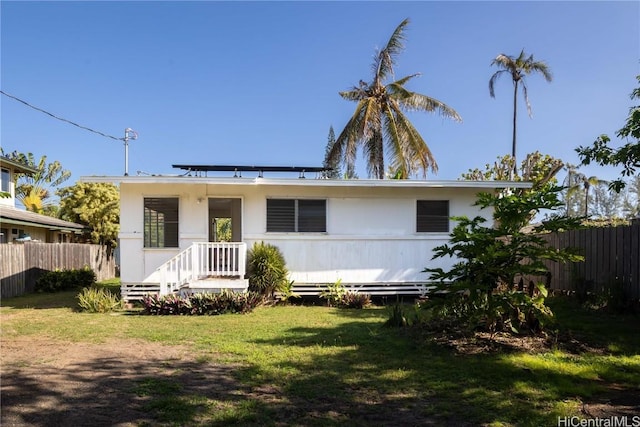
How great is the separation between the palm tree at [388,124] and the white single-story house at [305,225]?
467cm

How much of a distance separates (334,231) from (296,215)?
114 cm

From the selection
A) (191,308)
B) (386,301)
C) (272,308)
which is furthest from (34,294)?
(386,301)

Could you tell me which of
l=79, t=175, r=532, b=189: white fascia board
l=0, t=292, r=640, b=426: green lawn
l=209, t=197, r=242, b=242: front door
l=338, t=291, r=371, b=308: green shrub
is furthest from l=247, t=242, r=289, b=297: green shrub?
l=0, t=292, r=640, b=426: green lawn

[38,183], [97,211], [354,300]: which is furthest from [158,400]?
[38,183]

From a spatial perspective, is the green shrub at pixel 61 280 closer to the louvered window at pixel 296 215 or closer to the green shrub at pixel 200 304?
the green shrub at pixel 200 304

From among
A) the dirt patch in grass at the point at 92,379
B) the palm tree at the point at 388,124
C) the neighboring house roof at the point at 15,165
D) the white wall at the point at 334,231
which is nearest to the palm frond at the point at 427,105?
the palm tree at the point at 388,124

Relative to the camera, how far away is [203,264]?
10.9m

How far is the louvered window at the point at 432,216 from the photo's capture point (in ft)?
39.7

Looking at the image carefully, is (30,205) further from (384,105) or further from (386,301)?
(386,301)

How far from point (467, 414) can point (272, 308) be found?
23.9 feet

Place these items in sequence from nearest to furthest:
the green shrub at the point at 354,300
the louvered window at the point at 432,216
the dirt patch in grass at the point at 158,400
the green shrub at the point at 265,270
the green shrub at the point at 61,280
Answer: the dirt patch in grass at the point at 158,400, the green shrub at the point at 265,270, the green shrub at the point at 354,300, the louvered window at the point at 432,216, the green shrub at the point at 61,280

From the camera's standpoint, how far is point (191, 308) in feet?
31.4

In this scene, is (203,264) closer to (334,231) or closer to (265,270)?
(265,270)

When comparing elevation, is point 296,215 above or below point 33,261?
above
